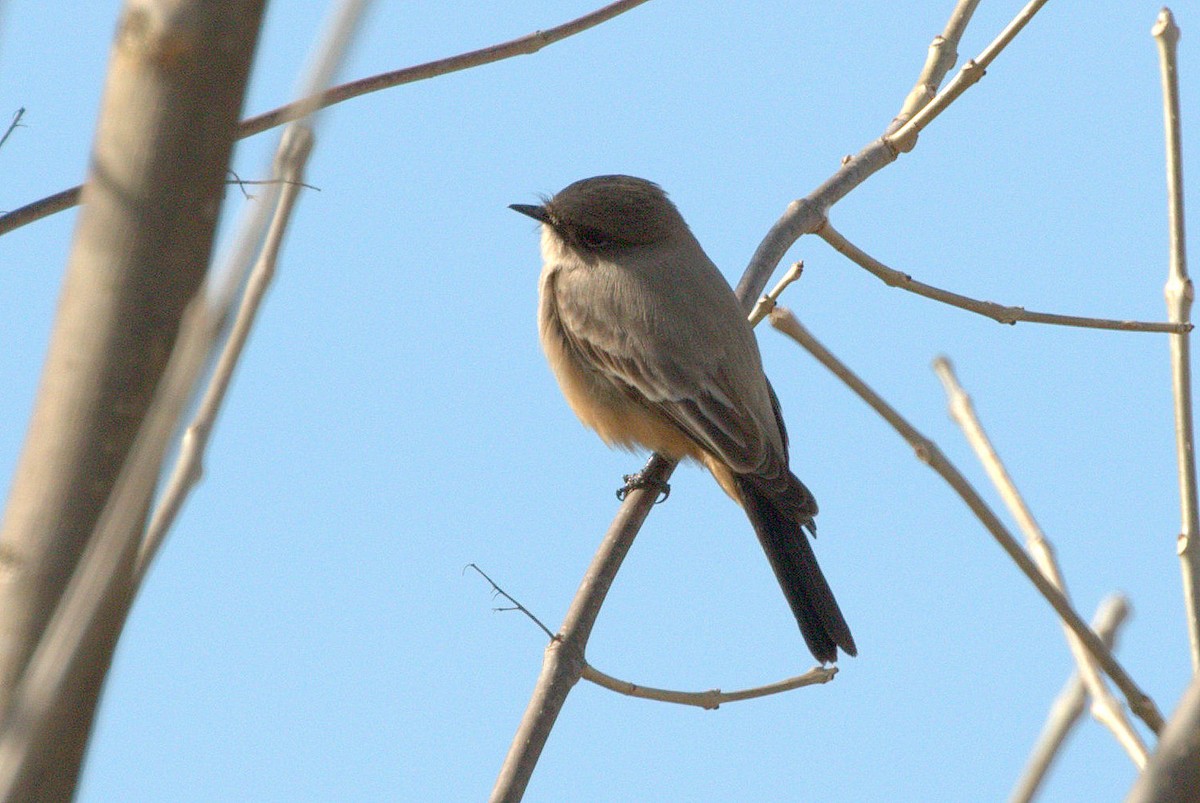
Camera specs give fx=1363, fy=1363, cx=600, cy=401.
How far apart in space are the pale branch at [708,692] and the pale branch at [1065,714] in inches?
41.2

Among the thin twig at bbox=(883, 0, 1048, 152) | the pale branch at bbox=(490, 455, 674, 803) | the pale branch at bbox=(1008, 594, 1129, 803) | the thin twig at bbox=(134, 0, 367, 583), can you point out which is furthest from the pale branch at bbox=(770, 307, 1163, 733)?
the thin twig at bbox=(883, 0, 1048, 152)

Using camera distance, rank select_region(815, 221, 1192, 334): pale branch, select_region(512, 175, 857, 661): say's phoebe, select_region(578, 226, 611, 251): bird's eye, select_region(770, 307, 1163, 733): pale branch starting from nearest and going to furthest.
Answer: select_region(770, 307, 1163, 733): pale branch, select_region(815, 221, 1192, 334): pale branch, select_region(512, 175, 857, 661): say's phoebe, select_region(578, 226, 611, 251): bird's eye

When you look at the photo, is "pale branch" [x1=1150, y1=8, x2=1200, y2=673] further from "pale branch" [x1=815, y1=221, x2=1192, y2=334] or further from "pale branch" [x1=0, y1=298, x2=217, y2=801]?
"pale branch" [x1=0, y1=298, x2=217, y2=801]

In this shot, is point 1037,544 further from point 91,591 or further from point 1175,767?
point 91,591

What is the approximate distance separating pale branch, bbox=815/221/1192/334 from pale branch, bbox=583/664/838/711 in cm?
120

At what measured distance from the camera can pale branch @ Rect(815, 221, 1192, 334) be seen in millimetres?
3852

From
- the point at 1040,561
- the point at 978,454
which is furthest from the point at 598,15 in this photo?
the point at 1040,561

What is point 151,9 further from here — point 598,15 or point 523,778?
point 598,15

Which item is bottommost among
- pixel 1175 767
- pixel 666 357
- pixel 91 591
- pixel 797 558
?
pixel 91 591

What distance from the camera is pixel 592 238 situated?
6.65m

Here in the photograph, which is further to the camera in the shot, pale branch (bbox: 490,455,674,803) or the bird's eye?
the bird's eye

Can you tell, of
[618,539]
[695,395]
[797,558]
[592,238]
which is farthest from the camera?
[592,238]

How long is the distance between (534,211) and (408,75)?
12.2 feet

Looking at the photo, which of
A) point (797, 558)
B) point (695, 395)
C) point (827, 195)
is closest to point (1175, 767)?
point (827, 195)
